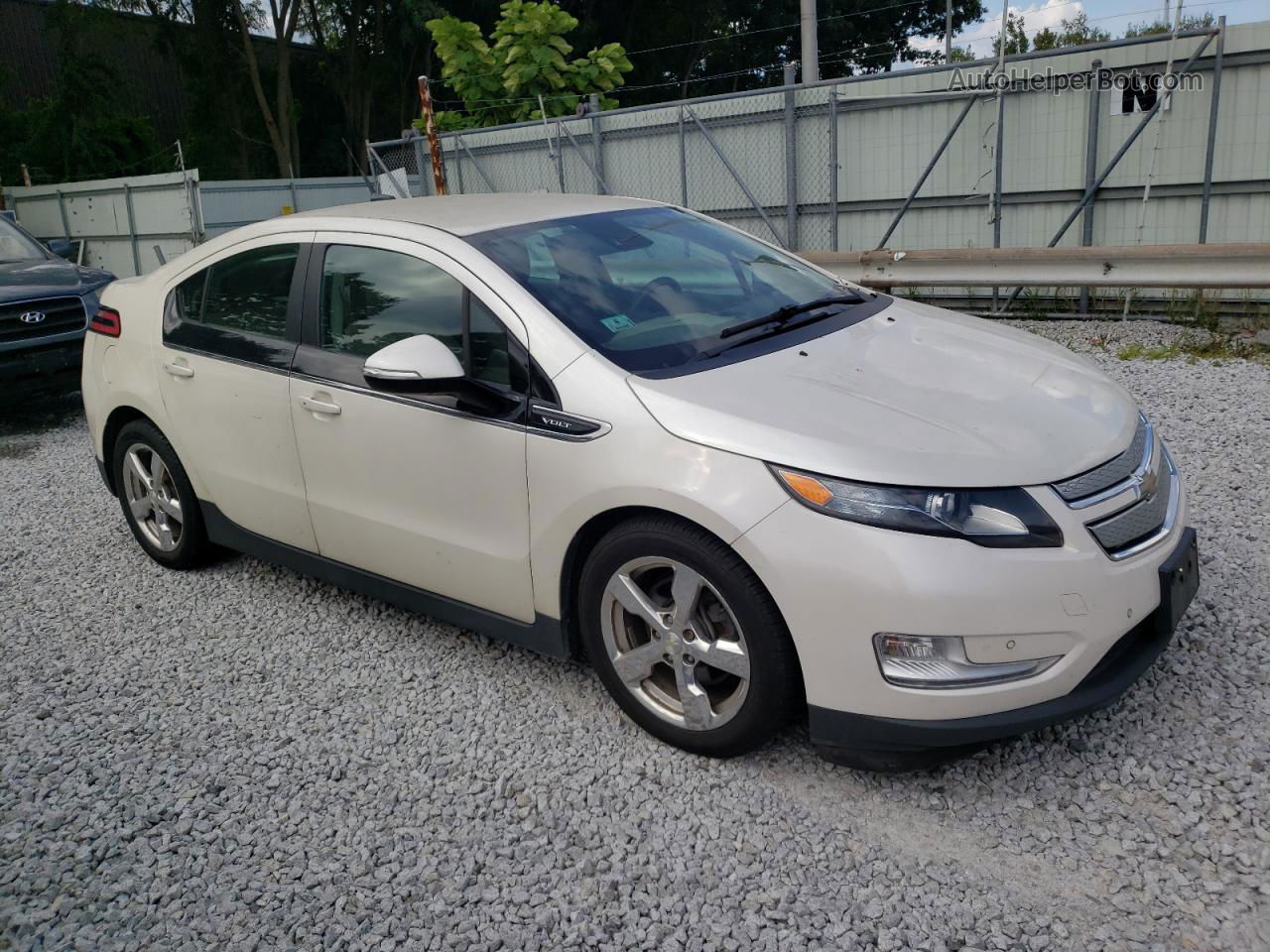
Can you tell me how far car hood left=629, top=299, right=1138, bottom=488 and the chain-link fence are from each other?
6.71 metres

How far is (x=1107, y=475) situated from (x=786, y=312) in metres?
1.27

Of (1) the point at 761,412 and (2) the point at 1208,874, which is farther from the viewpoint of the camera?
(1) the point at 761,412

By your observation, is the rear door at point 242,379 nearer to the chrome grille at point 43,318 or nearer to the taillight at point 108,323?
the taillight at point 108,323

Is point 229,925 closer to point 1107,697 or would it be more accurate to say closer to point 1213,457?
point 1107,697

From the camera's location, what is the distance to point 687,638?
310cm

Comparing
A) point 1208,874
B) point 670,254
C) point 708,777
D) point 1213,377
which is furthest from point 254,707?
point 1213,377

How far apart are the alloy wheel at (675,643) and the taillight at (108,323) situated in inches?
123

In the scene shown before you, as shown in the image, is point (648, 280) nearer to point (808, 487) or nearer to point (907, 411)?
point (907, 411)

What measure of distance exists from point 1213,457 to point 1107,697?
10.4ft

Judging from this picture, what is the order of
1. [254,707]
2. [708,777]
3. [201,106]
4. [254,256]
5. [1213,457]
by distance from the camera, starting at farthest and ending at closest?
[201,106] < [1213,457] < [254,256] < [254,707] < [708,777]

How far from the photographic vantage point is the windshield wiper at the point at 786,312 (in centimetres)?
357

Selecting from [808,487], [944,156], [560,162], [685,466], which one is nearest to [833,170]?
[944,156]

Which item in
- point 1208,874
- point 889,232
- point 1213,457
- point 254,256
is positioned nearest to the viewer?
point 1208,874

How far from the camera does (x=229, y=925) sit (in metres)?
2.71
